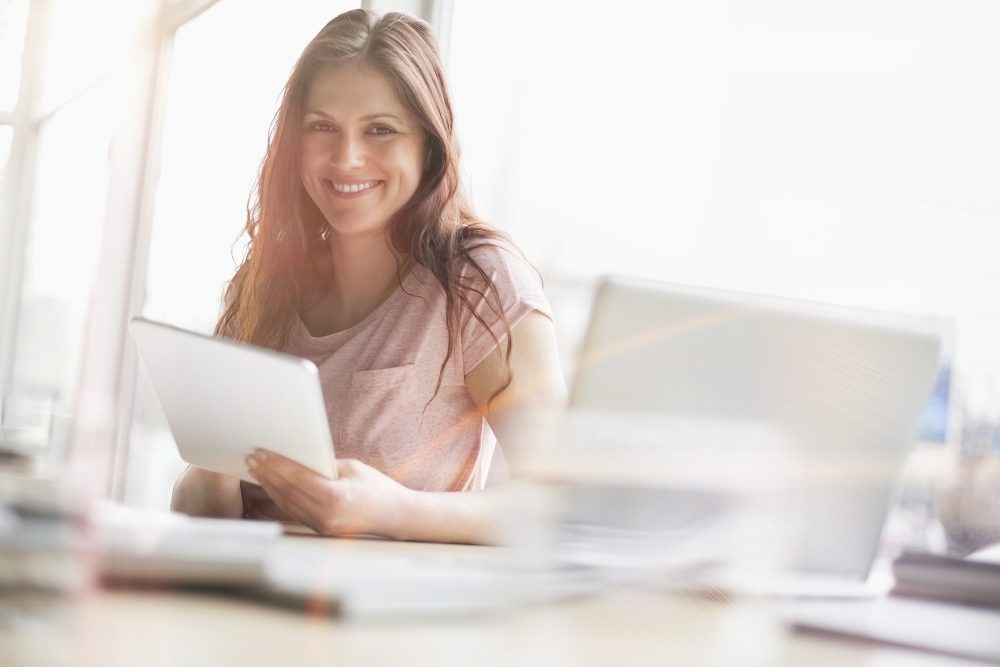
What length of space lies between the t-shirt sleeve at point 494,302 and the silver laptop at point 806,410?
664 mm

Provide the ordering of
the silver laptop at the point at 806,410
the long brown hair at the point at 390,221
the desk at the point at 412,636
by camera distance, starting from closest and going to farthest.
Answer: the desk at the point at 412,636
the silver laptop at the point at 806,410
the long brown hair at the point at 390,221

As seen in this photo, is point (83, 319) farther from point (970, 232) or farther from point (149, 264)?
point (970, 232)

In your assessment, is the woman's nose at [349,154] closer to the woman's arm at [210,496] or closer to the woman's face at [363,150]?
the woman's face at [363,150]

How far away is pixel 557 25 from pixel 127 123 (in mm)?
2495

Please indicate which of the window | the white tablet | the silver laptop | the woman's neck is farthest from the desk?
the window

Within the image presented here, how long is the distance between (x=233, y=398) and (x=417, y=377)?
534mm

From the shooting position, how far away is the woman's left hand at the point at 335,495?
0.93m

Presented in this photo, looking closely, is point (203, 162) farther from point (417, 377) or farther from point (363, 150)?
point (417, 377)

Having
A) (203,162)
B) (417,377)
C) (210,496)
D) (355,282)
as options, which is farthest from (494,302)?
(203,162)

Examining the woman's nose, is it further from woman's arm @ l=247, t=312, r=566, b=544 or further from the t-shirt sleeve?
woman's arm @ l=247, t=312, r=566, b=544

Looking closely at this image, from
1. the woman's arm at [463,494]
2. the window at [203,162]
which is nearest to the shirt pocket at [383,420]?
the woman's arm at [463,494]

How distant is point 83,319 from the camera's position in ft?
13.2

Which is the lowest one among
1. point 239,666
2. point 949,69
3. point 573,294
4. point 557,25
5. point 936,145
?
point 239,666

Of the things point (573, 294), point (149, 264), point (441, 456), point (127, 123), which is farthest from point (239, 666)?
point (127, 123)
